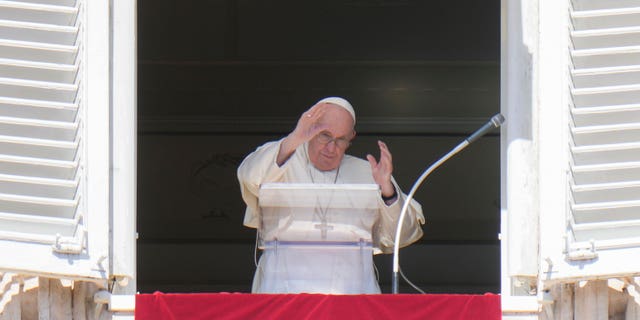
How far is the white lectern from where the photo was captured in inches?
227

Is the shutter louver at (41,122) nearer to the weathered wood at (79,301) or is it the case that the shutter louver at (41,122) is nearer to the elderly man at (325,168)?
the weathered wood at (79,301)

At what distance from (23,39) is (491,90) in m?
5.35

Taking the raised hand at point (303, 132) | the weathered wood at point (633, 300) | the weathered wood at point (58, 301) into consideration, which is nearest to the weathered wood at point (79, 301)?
the weathered wood at point (58, 301)

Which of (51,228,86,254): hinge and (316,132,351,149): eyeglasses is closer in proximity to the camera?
(51,228,86,254): hinge

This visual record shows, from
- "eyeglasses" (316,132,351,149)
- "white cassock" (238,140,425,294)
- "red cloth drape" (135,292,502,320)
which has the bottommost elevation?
"red cloth drape" (135,292,502,320)

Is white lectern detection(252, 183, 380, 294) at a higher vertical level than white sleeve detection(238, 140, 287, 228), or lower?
lower

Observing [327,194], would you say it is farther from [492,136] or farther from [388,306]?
[492,136]

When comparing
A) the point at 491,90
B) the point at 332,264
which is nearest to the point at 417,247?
the point at 491,90

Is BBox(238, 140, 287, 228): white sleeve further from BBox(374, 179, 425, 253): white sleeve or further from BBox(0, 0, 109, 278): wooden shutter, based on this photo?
BBox(0, 0, 109, 278): wooden shutter

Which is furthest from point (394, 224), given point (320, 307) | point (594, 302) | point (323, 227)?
point (594, 302)

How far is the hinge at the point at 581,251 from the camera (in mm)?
5250

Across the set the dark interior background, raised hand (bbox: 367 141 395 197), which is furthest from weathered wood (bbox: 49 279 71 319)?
the dark interior background

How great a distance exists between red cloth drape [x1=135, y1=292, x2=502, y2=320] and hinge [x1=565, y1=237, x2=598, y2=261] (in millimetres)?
256

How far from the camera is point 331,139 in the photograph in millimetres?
6242
